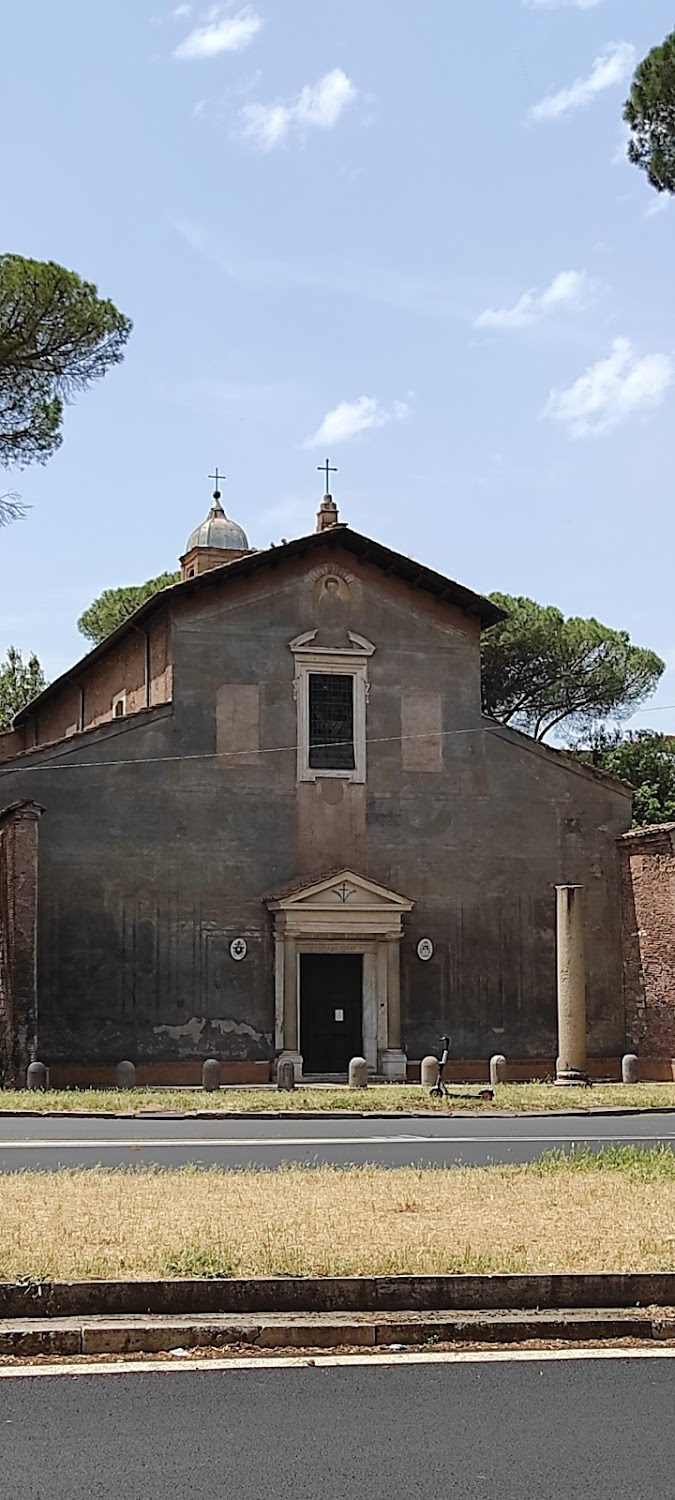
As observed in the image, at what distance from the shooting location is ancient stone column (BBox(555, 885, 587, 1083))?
31.0 m

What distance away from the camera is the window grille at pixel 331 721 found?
1304 inches

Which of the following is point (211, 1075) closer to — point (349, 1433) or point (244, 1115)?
point (244, 1115)

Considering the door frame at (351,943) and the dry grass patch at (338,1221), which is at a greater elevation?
the door frame at (351,943)

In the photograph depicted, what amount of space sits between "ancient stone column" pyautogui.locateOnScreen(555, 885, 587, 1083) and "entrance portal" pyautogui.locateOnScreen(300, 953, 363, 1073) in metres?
3.80

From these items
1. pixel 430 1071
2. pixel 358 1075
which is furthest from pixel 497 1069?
pixel 358 1075

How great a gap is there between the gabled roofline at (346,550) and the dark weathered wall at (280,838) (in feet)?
0.81

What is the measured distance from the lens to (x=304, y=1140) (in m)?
18.8

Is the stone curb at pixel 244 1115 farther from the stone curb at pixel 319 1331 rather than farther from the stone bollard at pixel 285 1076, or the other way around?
the stone curb at pixel 319 1331

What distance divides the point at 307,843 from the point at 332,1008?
3.12 metres

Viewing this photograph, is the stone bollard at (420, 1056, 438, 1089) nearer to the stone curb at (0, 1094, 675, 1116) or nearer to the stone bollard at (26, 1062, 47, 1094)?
the stone curb at (0, 1094, 675, 1116)

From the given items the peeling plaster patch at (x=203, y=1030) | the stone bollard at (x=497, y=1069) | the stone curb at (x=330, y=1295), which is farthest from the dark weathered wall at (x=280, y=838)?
the stone curb at (x=330, y=1295)

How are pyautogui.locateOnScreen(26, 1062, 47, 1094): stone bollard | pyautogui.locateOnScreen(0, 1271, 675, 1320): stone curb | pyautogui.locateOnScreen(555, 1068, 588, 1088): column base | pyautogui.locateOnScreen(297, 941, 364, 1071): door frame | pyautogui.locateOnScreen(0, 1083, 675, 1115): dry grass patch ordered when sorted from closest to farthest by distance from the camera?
pyautogui.locateOnScreen(0, 1271, 675, 1320): stone curb, pyautogui.locateOnScreen(0, 1083, 675, 1115): dry grass patch, pyautogui.locateOnScreen(26, 1062, 47, 1094): stone bollard, pyautogui.locateOnScreen(555, 1068, 588, 1088): column base, pyautogui.locateOnScreen(297, 941, 364, 1071): door frame

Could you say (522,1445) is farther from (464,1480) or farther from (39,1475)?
(39,1475)

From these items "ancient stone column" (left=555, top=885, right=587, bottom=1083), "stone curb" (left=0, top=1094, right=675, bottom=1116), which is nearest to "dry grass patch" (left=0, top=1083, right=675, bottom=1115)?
"stone curb" (left=0, top=1094, right=675, bottom=1116)
